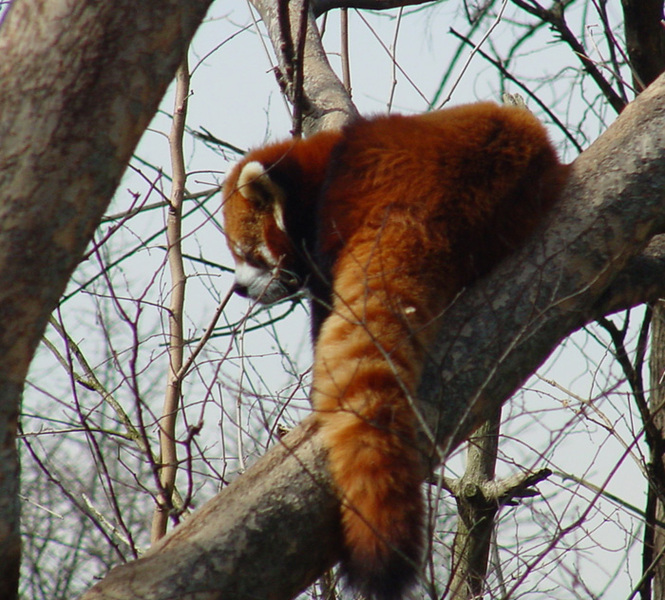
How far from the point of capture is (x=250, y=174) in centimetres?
383

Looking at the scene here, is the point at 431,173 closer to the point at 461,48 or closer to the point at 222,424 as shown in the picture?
the point at 222,424

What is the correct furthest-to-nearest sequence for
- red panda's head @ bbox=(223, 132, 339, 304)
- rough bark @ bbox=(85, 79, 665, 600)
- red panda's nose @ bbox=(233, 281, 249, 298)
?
red panda's nose @ bbox=(233, 281, 249, 298) < red panda's head @ bbox=(223, 132, 339, 304) < rough bark @ bbox=(85, 79, 665, 600)

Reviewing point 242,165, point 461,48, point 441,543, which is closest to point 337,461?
point 441,543

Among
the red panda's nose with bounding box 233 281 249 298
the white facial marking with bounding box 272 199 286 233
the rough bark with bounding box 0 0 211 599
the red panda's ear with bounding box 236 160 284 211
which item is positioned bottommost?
the rough bark with bounding box 0 0 211 599

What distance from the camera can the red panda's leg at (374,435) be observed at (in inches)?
79.3

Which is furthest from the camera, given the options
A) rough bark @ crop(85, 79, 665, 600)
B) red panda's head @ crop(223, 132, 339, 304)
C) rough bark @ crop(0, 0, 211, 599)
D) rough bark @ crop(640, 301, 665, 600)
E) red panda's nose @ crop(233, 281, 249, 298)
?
red panda's nose @ crop(233, 281, 249, 298)

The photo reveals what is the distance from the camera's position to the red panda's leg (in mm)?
2014

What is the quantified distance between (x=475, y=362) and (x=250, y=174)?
1.80 m

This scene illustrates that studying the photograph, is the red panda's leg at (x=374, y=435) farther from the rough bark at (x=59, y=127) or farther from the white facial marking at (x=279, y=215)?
the white facial marking at (x=279, y=215)

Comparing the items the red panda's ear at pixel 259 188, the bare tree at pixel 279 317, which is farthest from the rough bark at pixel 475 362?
the red panda's ear at pixel 259 188

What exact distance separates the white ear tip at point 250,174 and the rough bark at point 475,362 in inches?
58.1

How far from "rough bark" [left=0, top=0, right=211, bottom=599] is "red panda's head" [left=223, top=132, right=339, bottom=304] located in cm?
177

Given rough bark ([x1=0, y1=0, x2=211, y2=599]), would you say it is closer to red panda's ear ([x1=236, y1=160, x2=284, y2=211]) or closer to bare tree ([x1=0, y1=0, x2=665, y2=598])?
bare tree ([x1=0, y1=0, x2=665, y2=598])

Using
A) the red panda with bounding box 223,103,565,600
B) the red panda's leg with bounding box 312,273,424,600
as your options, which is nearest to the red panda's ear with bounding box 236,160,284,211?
the red panda with bounding box 223,103,565,600
